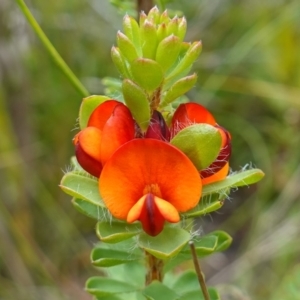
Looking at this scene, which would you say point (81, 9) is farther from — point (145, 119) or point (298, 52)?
point (145, 119)

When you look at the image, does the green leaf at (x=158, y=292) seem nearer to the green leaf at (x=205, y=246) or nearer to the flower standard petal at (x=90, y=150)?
the green leaf at (x=205, y=246)

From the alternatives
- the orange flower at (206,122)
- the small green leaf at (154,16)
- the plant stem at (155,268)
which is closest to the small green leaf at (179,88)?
the orange flower at (206,122)

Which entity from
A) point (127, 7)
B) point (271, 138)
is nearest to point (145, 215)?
point (127, 7)

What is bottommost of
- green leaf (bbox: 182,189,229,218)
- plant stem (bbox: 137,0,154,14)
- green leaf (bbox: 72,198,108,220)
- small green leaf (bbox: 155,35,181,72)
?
green leaf (bbox: 182,189,229,218)

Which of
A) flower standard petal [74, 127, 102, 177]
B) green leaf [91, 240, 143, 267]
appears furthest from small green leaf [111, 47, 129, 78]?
green leaf [91, 240, 143, 267]

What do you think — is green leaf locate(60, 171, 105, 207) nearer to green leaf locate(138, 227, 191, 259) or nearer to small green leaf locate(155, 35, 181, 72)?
green leaf locate(138, 227, 191, 259)
